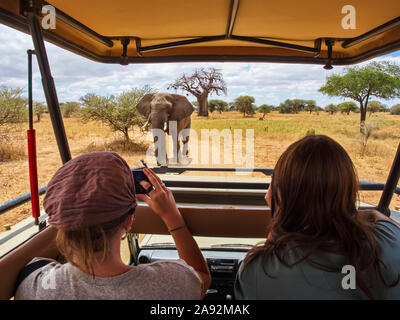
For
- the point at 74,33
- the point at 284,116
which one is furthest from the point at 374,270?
the point at 284,116

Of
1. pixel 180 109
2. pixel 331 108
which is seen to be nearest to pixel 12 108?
pixel 180 109

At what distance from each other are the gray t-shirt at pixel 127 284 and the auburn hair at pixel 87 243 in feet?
Answer: 0.11

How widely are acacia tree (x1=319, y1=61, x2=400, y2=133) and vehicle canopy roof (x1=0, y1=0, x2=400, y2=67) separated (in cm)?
1238

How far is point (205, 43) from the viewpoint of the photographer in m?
1.78

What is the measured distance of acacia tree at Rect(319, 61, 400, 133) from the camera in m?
12.7

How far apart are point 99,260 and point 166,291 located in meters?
0.16

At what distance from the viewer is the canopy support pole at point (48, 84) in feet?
3.87

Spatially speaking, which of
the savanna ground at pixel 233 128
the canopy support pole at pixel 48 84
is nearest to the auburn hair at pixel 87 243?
the canopy support pole at pixel 48 84

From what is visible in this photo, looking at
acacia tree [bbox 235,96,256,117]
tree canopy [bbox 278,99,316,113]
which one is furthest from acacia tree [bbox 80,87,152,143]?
tree canopy [bbox 278,99,316,113]

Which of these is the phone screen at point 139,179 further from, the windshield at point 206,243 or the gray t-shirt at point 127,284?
the windshield at point 206,243

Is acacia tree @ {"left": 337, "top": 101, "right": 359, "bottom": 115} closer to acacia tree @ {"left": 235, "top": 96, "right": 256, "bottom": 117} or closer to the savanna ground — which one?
the savanna ground

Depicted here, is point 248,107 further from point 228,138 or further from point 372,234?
point 372,234

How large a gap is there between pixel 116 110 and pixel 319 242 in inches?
494

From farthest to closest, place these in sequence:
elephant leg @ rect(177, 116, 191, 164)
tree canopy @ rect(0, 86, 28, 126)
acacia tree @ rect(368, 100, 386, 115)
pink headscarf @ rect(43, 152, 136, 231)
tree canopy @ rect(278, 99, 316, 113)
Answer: tree canopy @ rect(278, 99, 316, 113) → acacia tree @ rect(368, 100, 386, 115) → elephant leg @ rect(177, 116, 191, 164) → tree canopy @ rect(0, 86, 28, 126) → pink headscarf @ rect(43, 152, 136, 231)
